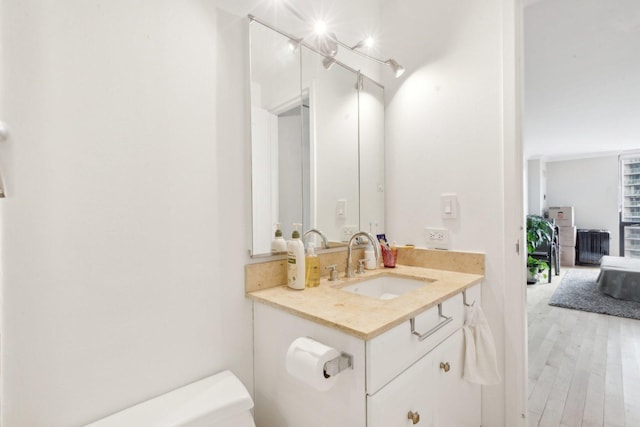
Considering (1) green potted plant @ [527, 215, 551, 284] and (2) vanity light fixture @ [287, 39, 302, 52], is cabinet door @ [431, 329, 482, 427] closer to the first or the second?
(2) vanity light fixture @ [287, 39, 302, 52]

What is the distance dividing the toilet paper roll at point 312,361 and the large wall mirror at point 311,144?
0.48 meters

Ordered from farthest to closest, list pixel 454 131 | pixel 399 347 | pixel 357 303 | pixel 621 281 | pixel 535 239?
pixel 535 239
pixel 621 281
pixel 454 131
pixel 357 303
pixel 399 347

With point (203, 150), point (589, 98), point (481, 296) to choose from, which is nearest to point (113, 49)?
point (203, 150)

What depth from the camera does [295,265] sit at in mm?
1265

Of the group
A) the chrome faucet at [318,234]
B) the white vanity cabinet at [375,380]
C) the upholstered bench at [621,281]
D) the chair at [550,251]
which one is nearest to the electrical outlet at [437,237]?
the white vanity cabinet at [375,380]

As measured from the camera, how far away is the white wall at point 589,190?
252 inches

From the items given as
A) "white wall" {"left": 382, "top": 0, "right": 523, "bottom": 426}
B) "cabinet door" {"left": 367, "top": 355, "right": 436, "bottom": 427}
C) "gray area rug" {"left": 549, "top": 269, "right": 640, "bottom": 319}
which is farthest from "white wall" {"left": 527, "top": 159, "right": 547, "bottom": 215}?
"cabinet door" {"left": 367, "top": 355, "right": 436, "bottom": 427}

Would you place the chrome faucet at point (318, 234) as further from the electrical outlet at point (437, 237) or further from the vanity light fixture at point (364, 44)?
the vanity light fixture at point (364, 44)

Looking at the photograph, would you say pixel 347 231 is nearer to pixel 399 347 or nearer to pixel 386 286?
pixel 386 286

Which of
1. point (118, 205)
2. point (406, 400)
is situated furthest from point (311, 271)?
point (118, 205)

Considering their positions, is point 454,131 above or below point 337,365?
above

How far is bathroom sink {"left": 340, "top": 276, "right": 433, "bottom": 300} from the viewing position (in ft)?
4.99

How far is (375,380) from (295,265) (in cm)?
55

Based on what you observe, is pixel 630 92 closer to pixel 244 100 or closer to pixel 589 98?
pixel 589 98
